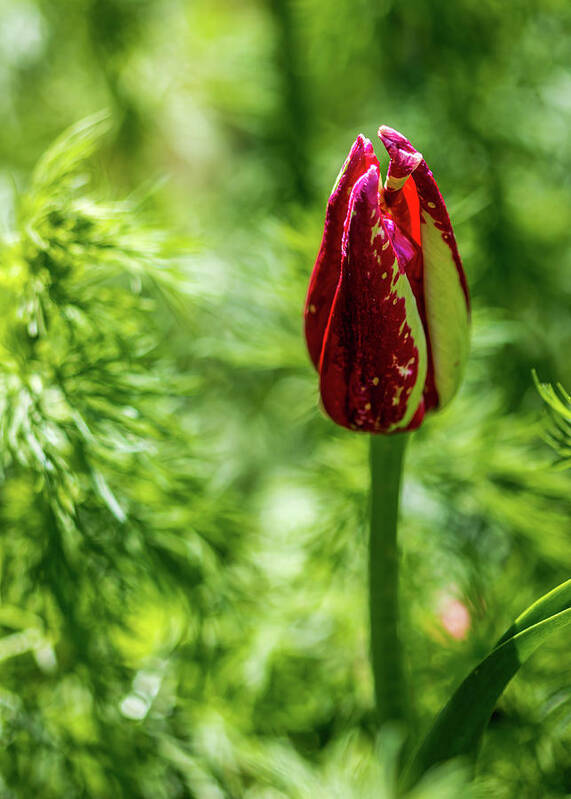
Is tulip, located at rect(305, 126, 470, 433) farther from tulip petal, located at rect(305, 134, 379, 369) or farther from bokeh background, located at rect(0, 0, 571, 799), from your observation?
bokeh background, located at rect(0, 0, 571, 799)

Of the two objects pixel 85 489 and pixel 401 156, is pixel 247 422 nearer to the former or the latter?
pixel 85 489

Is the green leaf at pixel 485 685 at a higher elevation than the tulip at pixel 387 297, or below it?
below

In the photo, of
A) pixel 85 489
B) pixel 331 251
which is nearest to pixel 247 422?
pixel 85 489

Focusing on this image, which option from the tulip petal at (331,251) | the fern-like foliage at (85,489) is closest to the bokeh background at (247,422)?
the fern-like foliage at (85,489)

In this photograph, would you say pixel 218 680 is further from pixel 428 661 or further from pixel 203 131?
pixel 203 131

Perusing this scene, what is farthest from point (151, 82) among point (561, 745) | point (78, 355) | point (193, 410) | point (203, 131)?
point (561, 745)

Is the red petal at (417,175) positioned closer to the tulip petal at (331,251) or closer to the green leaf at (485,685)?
the tulip petal at (331,251)
